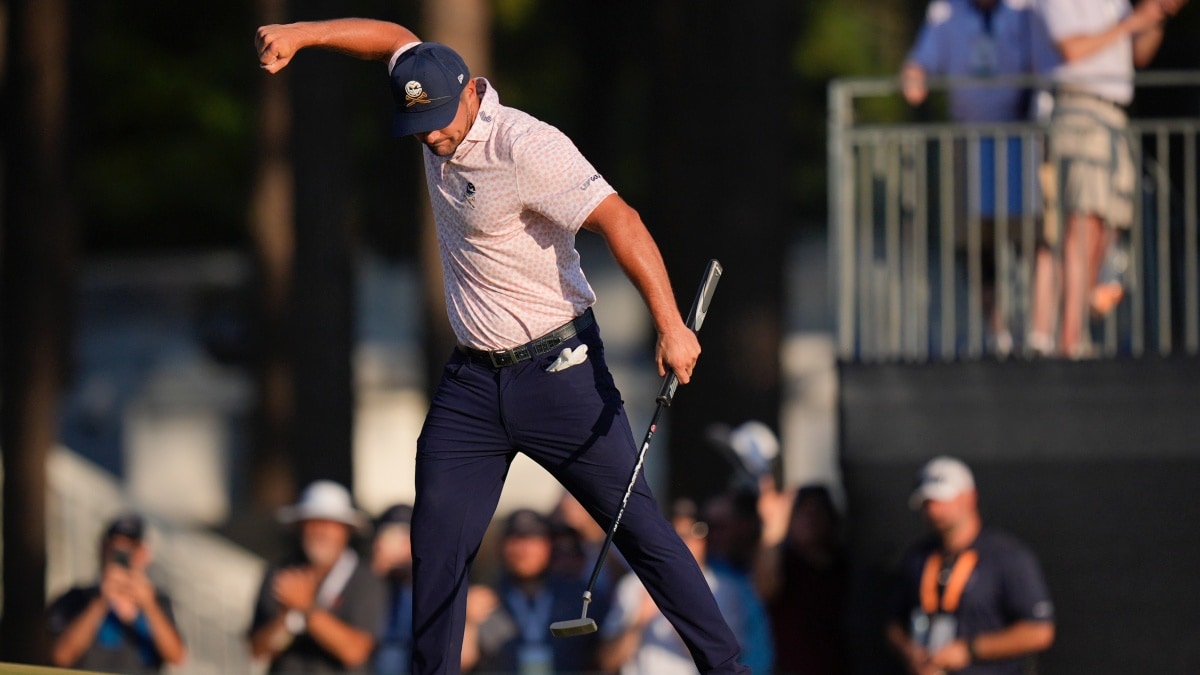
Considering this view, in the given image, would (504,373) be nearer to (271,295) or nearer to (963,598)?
(963,598)

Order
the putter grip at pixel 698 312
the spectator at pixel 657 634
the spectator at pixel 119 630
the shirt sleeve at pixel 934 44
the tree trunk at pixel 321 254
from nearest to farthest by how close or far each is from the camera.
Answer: the putter grip at pixel 698 312
the spectator at pixel 657 634
the spectator at pixel 119 630
the shirt sleeve at pixel 934 44
the tree trunk at pixel 321 254

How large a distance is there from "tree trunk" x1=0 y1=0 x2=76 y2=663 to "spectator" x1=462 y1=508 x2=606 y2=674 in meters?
5.09

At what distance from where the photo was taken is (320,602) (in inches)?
372

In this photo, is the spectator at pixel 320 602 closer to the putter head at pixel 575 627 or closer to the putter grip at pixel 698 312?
the putter head at pixel 575 627

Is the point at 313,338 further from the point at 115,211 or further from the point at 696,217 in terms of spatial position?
the point at 115,211

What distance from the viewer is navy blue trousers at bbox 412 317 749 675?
5980mm

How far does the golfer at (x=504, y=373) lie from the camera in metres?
5.77

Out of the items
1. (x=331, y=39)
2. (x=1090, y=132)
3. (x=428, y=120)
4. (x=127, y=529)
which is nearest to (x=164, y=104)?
(x=127, y=529)

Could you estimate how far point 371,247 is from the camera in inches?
1291

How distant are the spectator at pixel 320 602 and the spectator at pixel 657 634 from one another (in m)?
1.20

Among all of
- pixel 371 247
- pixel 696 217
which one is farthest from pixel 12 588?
pixel 371 247

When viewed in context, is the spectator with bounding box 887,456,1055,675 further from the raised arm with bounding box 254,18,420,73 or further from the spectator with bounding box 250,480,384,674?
the raised arm with bounding box 254,18,420,73

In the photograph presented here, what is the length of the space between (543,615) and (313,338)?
252 inches

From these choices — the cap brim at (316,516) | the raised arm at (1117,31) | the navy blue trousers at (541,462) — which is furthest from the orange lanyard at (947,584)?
the navy blue trousers at (541,462)
